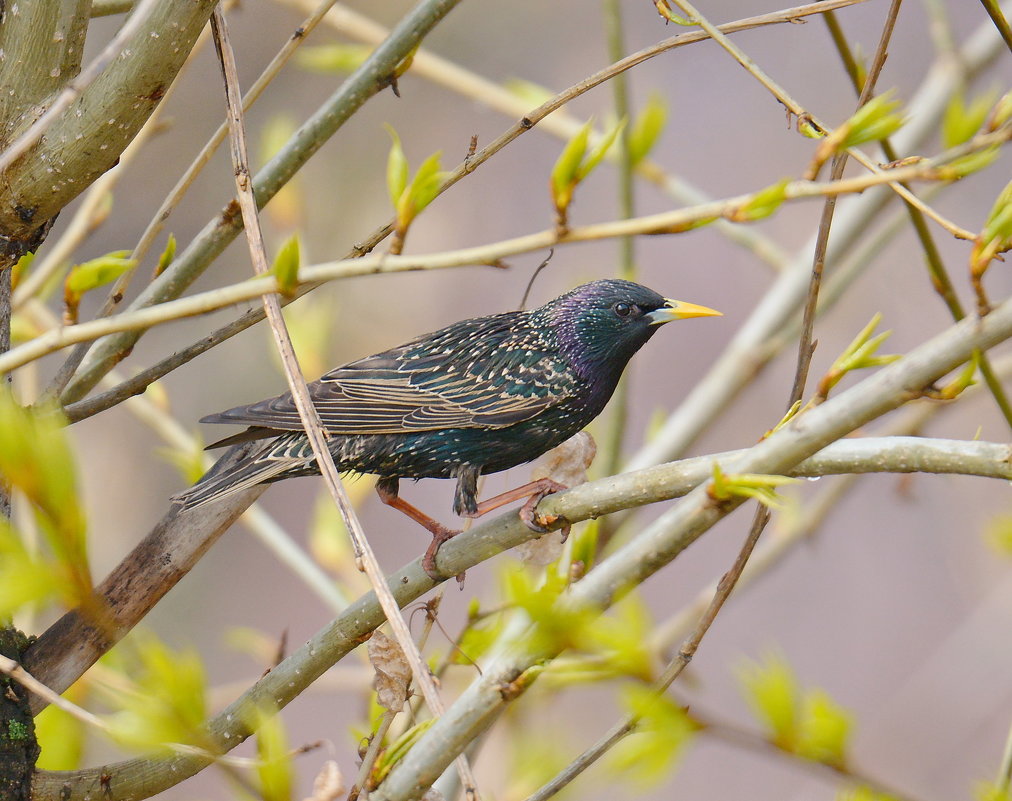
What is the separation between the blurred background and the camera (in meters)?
4.43

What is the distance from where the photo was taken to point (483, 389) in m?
2.45

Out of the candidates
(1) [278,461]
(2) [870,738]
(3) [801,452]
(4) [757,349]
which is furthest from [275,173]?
(2) [870,738]

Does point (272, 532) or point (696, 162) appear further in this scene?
point (696, 162)

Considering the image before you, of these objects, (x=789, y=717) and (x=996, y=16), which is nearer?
(x=789, y=717)

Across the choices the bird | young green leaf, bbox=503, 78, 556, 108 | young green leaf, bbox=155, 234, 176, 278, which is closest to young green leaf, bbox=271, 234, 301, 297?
young green leaf, bbox=155, 234, 176, 278

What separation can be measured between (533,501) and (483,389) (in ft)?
2.62

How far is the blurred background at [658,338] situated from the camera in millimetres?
4430

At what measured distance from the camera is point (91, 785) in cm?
162

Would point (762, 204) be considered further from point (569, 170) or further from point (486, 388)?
point (486, 388)

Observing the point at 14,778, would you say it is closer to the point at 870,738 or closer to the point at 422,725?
the point at 422,725

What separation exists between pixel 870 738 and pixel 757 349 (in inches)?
62.8

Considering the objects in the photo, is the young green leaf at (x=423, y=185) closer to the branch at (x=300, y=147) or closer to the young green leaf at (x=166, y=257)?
the branch at (x=300, y=147)

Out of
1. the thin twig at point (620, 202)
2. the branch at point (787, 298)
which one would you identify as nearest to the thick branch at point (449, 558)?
the thin twig at point (620, 202)

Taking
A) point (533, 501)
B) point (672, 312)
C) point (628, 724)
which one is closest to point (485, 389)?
point (672, 312)
